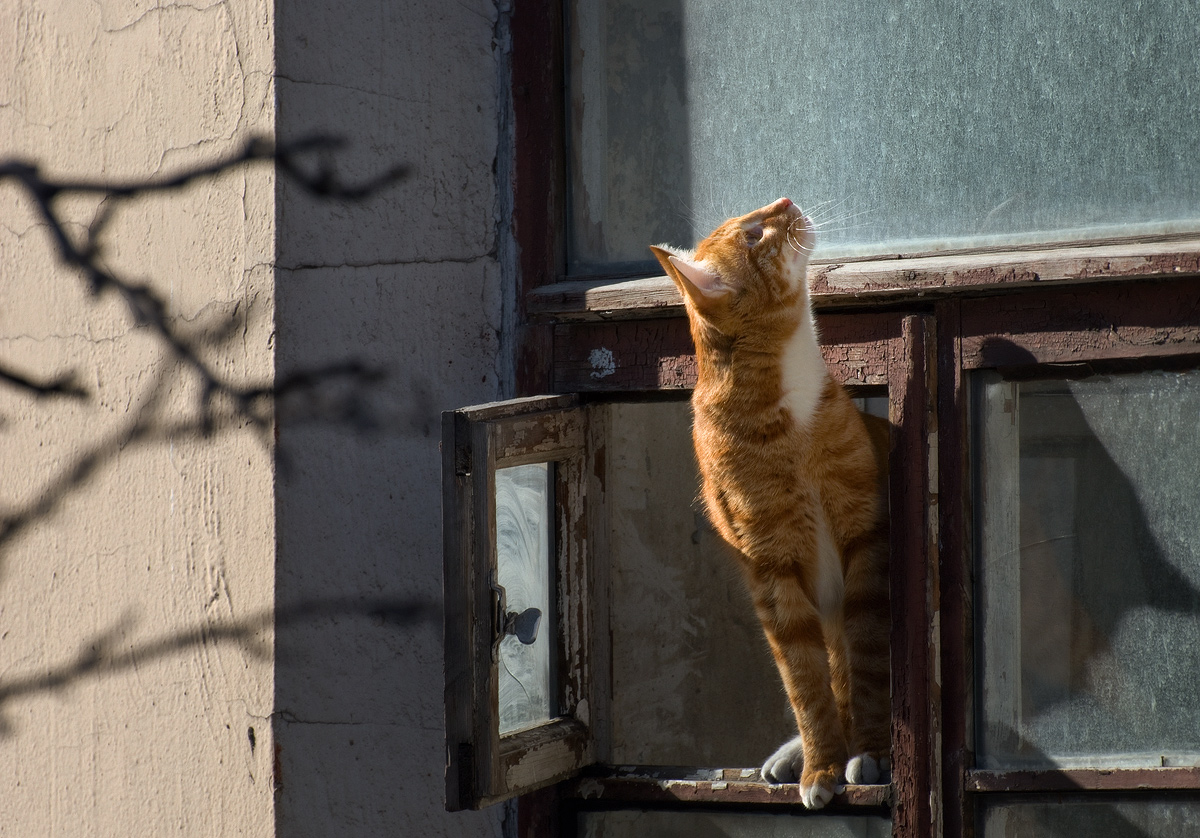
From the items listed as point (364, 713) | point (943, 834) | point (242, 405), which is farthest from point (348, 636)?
point (943, 834)

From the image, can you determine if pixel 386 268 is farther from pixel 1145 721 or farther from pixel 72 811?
pixel 1145 721

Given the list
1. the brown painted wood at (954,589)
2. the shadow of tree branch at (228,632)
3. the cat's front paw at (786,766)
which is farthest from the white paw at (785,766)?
the shadow of tree branch at (228,632)

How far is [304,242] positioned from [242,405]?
326mm

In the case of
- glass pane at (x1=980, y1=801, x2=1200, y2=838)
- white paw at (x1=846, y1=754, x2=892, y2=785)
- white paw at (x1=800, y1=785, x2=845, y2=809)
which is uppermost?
white paw at (x1=846, y1=754, x2=892, y2=785)

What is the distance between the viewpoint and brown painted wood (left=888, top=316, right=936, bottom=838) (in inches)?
70.1

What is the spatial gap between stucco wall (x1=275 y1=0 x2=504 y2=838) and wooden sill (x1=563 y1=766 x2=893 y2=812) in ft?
0.76

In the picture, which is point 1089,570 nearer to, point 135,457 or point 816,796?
point 816,796

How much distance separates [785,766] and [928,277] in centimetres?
88

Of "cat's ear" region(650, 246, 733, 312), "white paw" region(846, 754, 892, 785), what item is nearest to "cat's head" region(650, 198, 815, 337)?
"cat's ear" region(650, 246, 733, 312)

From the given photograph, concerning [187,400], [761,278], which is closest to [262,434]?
[187,400]

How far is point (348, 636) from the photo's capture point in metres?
2.07

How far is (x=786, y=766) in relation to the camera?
195cm

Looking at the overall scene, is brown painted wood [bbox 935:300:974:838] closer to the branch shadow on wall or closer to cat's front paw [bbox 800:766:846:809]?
cat's front paw [bbox 800:766:846:809]

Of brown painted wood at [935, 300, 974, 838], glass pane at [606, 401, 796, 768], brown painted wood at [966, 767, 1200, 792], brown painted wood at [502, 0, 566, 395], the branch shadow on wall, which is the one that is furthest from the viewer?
glass pane at [606, 401, 796, 768]
